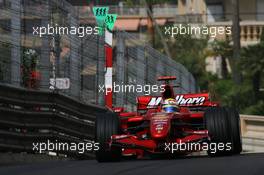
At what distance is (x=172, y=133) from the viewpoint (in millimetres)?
15734

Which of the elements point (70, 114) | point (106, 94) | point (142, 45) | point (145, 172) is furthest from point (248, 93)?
point (145, 172)

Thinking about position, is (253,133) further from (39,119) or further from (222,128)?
(222,128)

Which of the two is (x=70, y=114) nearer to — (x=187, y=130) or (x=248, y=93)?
(x=187, y=130)

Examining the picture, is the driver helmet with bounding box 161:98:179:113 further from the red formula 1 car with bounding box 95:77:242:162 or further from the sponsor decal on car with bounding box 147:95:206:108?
the sponsor decal on car with bounding box 147:95:206:108

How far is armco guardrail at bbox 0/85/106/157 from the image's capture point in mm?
16641

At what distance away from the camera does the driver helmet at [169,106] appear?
1666 cm

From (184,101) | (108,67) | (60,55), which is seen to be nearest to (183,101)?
(184,101)

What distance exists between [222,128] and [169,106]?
1.57 metres

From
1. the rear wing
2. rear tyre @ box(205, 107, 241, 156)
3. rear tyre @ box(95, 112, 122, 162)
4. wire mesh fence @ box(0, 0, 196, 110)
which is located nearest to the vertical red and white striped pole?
wire mesh fence @ box(0, 0, 196, 110)

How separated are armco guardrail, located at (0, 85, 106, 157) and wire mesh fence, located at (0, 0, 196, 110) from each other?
23 centimetres

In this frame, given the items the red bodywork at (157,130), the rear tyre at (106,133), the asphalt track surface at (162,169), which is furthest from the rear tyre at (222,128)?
the rear tyre at (106,133)

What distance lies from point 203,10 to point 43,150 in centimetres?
3600

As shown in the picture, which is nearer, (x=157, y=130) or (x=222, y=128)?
(x=222, y=128)

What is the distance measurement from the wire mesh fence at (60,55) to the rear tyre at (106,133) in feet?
6.88
